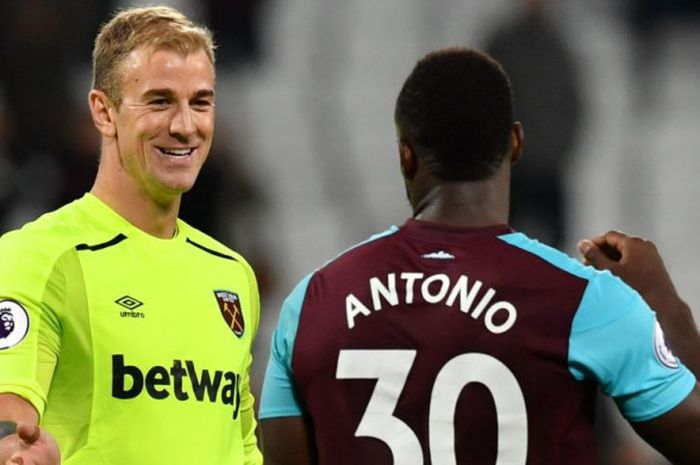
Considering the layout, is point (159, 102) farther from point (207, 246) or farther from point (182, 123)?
point (207, 246)

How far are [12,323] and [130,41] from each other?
0.84 m

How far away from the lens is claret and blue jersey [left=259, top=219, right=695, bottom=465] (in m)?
3.36

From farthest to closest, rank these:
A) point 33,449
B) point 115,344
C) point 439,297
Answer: point 115,344
point 439,297
point 33,449

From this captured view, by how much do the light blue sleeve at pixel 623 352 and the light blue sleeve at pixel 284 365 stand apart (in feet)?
2.02

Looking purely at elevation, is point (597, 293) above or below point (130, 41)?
below

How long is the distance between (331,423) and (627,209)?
645 centimetres

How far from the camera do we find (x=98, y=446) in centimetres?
389

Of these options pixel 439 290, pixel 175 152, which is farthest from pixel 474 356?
pixel 175 152

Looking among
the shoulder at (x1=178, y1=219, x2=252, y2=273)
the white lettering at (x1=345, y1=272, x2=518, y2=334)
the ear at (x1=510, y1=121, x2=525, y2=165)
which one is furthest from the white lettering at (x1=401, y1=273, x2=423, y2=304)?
Answer: the shoulder at (x1=178, y1=219, x2=252, y2=273)

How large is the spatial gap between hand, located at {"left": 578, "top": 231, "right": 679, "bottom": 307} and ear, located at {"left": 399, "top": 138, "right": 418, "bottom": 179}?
1.71ft

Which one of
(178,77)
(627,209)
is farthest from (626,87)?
(178,77)

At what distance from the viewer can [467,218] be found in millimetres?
3514

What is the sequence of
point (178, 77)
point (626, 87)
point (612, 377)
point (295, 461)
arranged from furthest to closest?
point (626, 87) → point (178, 77) → point (295, 461) → point (612, 377)

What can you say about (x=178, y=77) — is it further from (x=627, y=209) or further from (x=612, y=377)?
(x=627, y=209)
